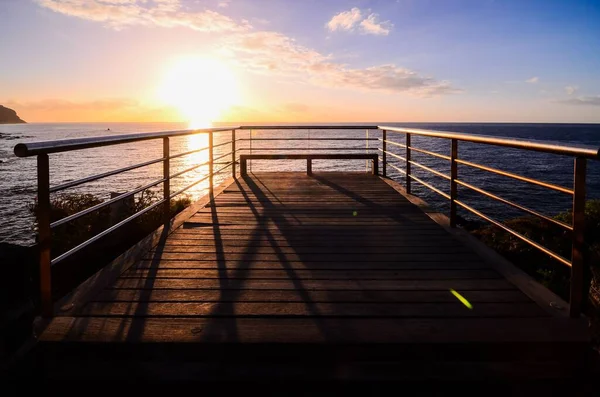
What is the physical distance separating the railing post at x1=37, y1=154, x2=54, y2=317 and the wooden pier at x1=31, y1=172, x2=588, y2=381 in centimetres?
10

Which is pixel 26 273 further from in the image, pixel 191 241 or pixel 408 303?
pixel 408 303

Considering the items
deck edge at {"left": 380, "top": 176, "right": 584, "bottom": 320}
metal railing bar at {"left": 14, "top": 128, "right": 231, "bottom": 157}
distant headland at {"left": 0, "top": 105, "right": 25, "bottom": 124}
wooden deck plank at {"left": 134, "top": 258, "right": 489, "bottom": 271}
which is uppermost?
distant headland at {"left": 0, "top": 105, "right": 25, "bottom": 124}

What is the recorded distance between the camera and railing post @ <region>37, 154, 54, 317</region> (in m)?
1.96

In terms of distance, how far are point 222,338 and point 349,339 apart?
20.8 inches

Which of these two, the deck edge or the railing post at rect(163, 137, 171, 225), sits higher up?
the railing post at rect(163, 137, 171, 225)

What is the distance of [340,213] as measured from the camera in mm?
4887

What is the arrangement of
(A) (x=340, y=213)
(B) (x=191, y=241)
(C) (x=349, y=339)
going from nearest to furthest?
(C) (x=349, y=339) < (B) (x=191, y=241) < (A) (x=340, y=213)

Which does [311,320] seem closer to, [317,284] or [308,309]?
[308,309]

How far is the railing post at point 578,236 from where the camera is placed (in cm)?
196

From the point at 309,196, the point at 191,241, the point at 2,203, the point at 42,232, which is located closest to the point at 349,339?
the point at 42,232

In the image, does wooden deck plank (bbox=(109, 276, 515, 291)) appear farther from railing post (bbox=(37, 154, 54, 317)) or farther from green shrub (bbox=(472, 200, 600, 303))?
green shrub (bbox=(472, 200, 600, 303))

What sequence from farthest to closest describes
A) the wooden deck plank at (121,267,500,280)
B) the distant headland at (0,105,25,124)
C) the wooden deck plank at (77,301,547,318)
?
1. the distant headland at (0,105,25,124)
2. the wooden deck plank at (121,267,500,280)
3. the wooden deck plank at (77,301,547,318)

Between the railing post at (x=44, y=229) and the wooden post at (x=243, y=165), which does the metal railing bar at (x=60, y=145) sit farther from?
the wooden post at (x=243, y=165)

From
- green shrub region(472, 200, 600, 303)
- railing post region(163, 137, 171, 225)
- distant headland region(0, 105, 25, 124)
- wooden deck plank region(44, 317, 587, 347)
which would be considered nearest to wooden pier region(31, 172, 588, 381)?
wooden deck plank region(44, 317, 587, 347)
